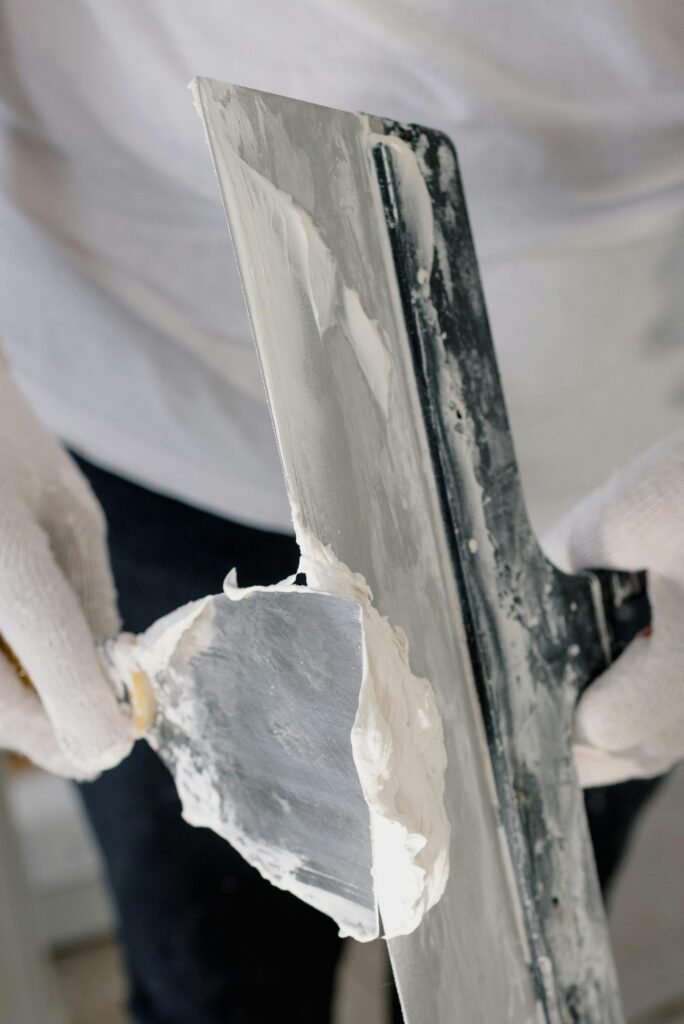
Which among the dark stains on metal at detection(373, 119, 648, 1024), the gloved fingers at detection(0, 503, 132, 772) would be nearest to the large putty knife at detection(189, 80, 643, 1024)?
the dark stains on metal at detection(373, 119, 648, 1024)

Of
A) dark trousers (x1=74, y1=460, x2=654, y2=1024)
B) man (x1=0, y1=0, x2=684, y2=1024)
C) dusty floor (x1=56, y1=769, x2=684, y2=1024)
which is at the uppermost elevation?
man (x1=0, y1=0, x2=684, y2=1024)

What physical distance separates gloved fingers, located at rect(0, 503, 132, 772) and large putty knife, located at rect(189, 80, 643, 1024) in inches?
7.4

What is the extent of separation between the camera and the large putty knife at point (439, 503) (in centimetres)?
42

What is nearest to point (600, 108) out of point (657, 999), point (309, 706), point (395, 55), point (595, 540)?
point (395, 55)

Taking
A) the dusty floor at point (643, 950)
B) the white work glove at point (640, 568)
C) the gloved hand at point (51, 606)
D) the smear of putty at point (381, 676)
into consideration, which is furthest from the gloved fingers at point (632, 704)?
the dusty floor at point (643, 950)

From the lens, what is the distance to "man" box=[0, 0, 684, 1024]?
20.2 inches

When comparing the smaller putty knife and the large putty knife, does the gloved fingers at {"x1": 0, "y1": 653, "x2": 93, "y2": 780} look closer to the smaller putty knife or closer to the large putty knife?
the smaller putty knife

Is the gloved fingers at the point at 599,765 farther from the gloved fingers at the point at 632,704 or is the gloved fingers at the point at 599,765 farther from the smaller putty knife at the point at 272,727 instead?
the smaller putty knife at the point at 272,727

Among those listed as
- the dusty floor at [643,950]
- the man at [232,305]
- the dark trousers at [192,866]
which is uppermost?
the man at [232,305]

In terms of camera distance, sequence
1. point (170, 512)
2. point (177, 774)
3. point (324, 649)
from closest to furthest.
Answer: point (324, 649)
point (177, 774)
point (170, 512)

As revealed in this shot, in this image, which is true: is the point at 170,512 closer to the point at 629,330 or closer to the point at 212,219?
the point at 212,219

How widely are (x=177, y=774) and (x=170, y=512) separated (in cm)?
23

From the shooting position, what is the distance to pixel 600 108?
1.73ft

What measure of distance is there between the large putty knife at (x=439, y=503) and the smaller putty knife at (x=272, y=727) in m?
0.04
